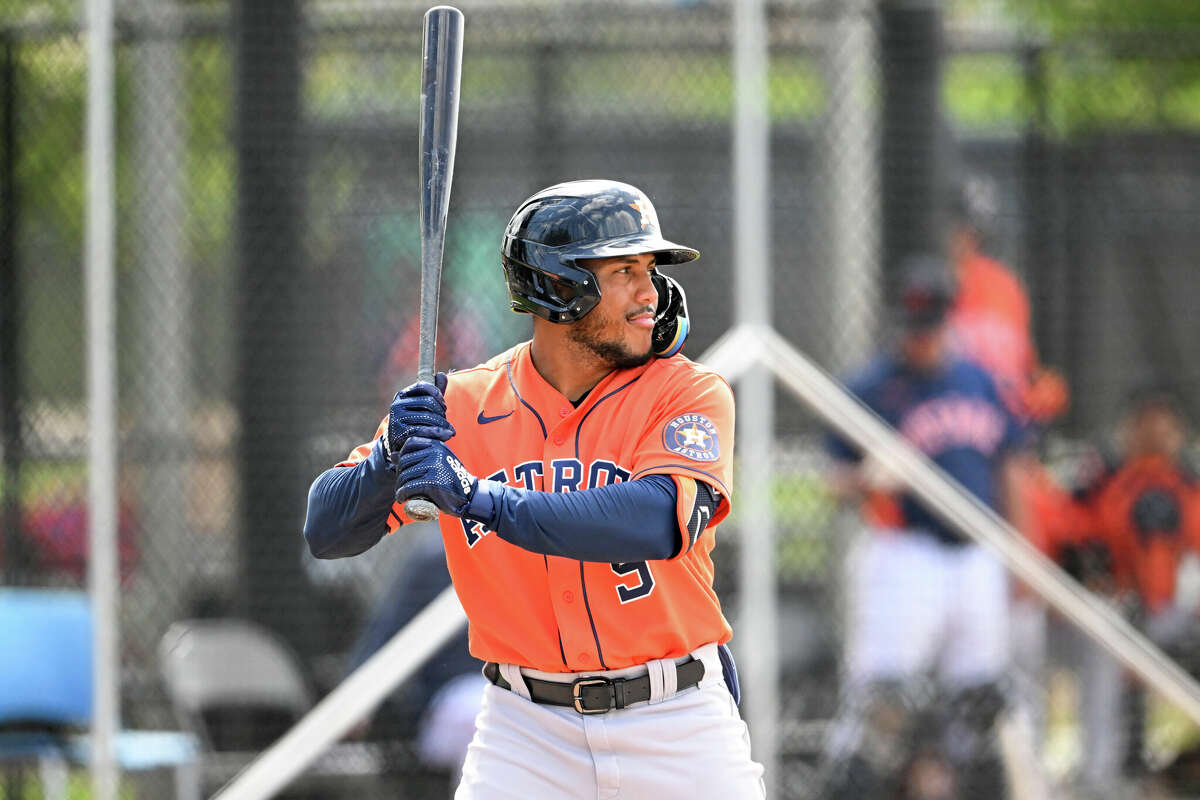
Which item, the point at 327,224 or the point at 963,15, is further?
the point at 963,15

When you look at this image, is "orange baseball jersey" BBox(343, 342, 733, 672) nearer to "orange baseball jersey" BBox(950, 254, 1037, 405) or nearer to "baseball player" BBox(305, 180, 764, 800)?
"baseball player" BBox(305, 180, 764, 800)

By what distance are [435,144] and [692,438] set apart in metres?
0.70

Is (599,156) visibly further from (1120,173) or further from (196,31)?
(1120,173)

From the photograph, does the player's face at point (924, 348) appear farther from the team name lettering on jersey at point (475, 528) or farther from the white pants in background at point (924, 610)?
the team name lettering on jersey at point (475, 528)

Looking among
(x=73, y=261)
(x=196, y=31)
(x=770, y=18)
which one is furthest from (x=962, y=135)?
(x=73, y=261)

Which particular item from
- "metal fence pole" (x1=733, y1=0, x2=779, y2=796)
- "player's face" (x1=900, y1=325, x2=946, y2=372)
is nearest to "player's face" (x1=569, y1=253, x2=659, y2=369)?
"metal fence pole" (x1=733, y1=0, x2=779, y2=796)

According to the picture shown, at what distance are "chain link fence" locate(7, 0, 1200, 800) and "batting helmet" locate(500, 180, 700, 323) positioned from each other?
2230 millimetres

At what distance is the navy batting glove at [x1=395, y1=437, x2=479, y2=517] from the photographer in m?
2.39

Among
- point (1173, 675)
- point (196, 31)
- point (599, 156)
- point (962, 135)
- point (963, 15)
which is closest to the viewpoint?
point (1173, 675)

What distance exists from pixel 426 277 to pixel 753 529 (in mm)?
2001

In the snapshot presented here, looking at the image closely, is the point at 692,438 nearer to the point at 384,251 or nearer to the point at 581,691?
the point at 581,691

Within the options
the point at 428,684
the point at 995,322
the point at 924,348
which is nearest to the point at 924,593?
the point at 924,348

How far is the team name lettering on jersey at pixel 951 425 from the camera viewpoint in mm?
5254

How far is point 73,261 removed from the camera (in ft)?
17.1
